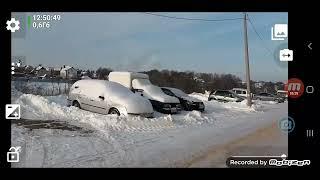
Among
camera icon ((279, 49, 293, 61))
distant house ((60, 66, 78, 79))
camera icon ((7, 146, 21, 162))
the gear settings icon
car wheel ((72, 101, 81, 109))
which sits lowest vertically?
camera icon ((7, 146, 21, 162))

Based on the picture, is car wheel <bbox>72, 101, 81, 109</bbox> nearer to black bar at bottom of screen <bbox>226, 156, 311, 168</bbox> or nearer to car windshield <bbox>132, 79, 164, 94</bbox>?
car windshield <bbox>132, 79, 164, 94</bbox>

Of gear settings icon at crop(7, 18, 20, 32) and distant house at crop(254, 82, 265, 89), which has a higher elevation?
gear settings icon at crop(7, 18, 20, 32)

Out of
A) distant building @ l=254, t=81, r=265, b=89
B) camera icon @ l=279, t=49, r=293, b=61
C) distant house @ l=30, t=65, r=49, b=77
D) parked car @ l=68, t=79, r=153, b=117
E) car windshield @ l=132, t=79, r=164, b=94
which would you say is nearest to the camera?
camera icon @ l=279, t=49, r=293, b=61

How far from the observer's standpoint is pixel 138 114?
906cm

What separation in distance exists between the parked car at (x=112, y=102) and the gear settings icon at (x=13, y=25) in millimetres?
3970

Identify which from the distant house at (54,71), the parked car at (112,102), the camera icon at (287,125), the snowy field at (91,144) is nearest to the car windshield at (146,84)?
the parked car at (112,102)

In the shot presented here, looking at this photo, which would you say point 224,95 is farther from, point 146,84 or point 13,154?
point 13,154

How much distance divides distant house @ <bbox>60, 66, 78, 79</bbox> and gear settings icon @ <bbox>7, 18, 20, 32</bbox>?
0.56 metres

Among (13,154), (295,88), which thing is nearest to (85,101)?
(13,154)

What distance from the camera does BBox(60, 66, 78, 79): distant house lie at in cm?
331

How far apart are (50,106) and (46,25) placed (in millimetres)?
5480
